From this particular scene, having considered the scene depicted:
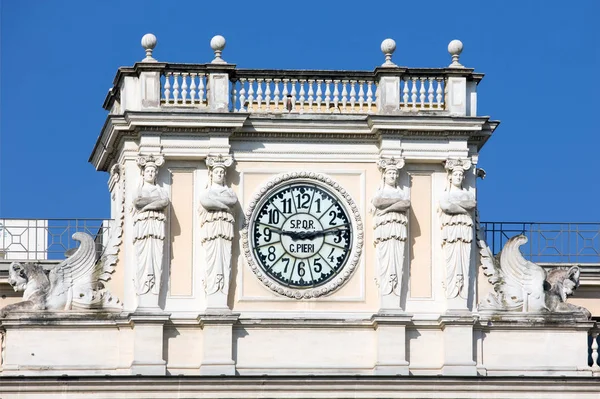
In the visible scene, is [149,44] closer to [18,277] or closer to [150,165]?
[150,165]

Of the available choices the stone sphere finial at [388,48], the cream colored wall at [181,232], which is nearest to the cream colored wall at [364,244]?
the cream colored wall at [181,232]

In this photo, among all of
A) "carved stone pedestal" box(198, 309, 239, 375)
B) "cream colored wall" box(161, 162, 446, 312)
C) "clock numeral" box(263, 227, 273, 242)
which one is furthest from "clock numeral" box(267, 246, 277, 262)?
"carved stone pedestal" box(198, 309, 239, 375)

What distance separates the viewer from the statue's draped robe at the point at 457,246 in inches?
1834

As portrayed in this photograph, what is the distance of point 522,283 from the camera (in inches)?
1853

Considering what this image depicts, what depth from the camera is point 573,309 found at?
1850 inches

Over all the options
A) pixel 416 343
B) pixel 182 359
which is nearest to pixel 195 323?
pixel 182 359

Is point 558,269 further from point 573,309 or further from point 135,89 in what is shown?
point 135,89

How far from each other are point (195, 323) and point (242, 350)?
0.90m

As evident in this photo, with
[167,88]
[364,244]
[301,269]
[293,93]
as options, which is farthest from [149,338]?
[293,93]

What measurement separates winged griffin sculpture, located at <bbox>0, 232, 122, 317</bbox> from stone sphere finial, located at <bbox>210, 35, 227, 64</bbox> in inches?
144

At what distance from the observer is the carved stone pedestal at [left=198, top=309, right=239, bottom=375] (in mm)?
46000

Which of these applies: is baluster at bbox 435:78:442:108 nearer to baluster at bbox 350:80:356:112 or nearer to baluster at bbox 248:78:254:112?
baluster at bbox 350:80:356:112

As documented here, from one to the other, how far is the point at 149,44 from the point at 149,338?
16.1 feet

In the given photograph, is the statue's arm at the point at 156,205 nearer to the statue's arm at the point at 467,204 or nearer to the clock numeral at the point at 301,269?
the clock numeral at the point at 301,269
